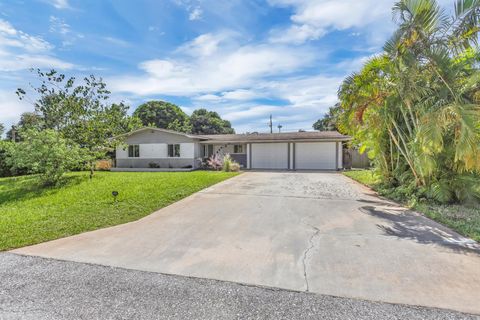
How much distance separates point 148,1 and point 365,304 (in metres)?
9.98

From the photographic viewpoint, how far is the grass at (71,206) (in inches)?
200

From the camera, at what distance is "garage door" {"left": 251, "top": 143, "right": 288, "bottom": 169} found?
19.1 metres

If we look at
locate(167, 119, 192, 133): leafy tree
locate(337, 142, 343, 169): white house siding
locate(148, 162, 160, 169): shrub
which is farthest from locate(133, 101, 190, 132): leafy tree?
locate(337, 142, 343, 169): white house siding

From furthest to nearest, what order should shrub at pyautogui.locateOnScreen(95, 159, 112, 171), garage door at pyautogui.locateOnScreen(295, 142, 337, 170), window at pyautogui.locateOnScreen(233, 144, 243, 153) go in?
Answer: window at pyautogui.locateOnScreen(233, 144, 243, 153) < shrub at pyautogui.locateOnScreen(95, 159, 112, 171) < garage door at pyautogui.locateOnScreen(295, 142, 337, 170)

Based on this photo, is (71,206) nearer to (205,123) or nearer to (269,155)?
(269,155)

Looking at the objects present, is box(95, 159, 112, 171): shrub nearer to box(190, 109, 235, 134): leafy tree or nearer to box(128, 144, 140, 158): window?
box(128, 144, 140, 158): window

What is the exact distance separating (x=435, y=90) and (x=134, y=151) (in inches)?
775

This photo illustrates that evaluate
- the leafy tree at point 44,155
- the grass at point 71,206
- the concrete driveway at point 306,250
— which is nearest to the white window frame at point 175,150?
the grass at point 71,206

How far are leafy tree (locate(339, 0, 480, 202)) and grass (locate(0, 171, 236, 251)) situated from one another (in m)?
7.35

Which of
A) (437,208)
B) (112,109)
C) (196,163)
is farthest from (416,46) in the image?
(196,163)

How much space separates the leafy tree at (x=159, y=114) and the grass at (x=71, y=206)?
91.1ft

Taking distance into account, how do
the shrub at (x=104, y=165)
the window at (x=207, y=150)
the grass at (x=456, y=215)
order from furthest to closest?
the window at (x=207, y=150) → the shrub at (x=104, y=165) → the grass at (x=456, y=215)

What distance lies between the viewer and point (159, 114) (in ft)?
126

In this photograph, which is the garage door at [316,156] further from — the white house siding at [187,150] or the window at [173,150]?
the window at [173,150]
